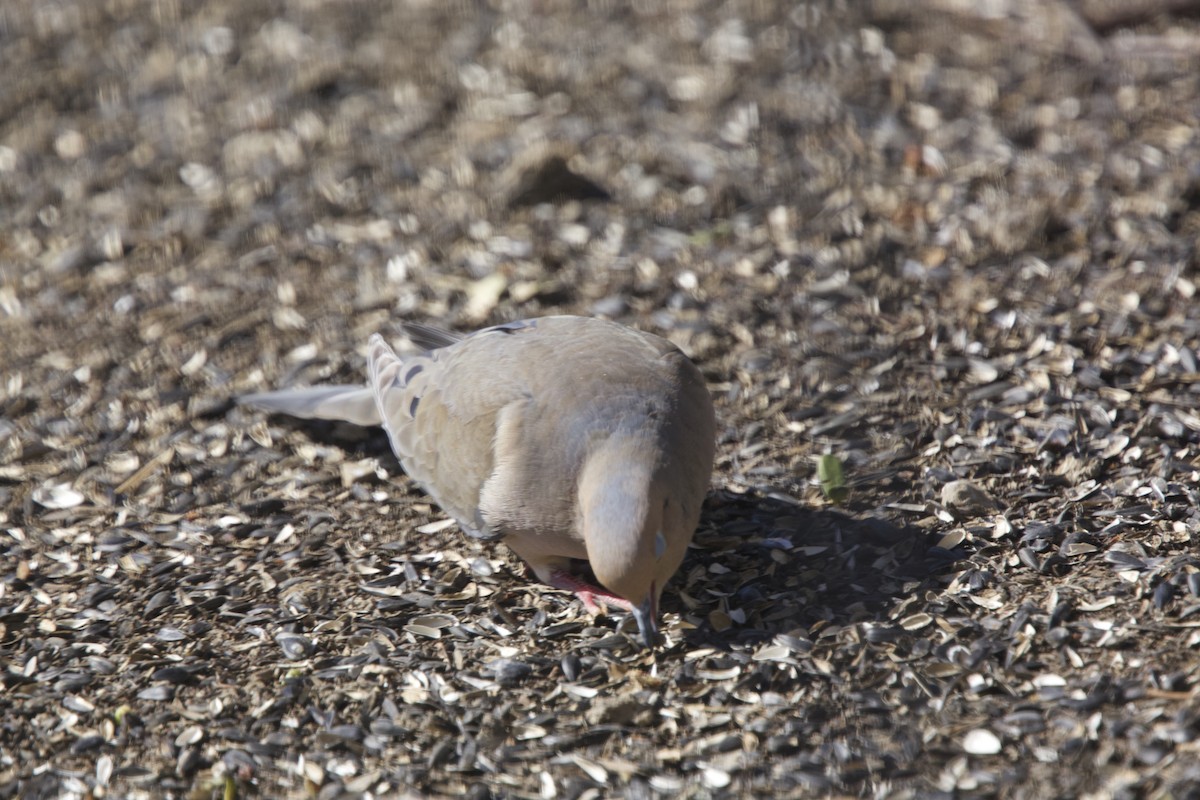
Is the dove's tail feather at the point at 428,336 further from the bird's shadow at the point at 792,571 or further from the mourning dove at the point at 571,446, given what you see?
the bird's shadow at the point at 792,571

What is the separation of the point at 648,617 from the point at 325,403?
218cm

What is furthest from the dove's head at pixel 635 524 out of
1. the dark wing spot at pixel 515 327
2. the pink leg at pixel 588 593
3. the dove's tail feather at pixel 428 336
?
the dove's tail feather at pixel 428 336

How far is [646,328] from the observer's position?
6.08 meters

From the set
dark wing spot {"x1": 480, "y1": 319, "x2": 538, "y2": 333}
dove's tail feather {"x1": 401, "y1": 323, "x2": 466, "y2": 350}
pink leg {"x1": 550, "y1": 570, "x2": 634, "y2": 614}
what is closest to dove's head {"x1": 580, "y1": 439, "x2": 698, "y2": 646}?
pink leg {"x1": 550, "y1": 570, "x2": 634, "y2": 614}

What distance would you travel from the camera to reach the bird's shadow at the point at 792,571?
4371 millimetres

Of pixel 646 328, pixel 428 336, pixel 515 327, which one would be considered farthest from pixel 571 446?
pixel 646 328

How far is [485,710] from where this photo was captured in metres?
4.13

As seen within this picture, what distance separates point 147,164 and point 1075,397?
5.65m

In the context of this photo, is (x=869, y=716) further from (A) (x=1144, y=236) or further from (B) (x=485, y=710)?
(A) (x=1144, y=236)

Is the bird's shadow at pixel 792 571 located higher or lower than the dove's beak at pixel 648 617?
lower

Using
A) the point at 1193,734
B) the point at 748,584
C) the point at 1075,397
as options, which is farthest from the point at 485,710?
the point at 1075,397

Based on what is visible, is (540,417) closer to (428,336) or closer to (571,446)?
(571,446)

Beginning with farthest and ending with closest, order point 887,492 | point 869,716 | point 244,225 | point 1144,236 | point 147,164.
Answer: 1. point 147,164
2. point 244,225
3. point 1144,236
4. point 887,492
5. point 869,716

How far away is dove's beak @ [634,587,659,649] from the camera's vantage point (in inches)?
162
